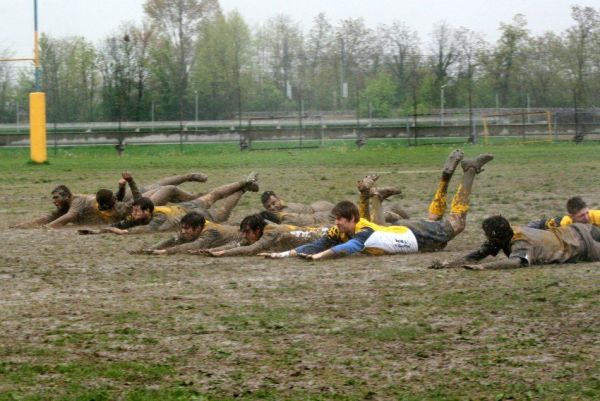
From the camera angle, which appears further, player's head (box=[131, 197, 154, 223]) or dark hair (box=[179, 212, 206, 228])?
player's head (box=[131, 197, 154, 223])

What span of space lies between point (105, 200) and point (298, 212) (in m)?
3.04

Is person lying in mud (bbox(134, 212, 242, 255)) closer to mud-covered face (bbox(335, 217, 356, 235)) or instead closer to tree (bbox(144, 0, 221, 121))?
mud-covered face (bbox(335, 217, 356, 235))

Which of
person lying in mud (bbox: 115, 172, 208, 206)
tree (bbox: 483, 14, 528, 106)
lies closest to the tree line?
tree (bbox: 483, 14, 528, 106)

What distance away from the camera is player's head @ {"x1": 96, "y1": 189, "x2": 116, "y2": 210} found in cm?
1551

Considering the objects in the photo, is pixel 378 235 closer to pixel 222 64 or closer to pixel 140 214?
pixel 140 214

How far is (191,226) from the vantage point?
12672 mm

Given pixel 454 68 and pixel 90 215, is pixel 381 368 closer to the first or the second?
pixel 90 215

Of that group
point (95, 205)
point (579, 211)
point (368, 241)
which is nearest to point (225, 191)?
point (95, 205)

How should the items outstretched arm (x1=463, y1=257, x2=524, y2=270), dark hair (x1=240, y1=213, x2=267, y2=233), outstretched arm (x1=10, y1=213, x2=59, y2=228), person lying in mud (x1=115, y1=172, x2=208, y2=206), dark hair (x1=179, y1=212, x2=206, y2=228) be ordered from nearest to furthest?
outstretched arm (x1=463, y1=257, x2=524, y2=270) → dark hair (x1=240, y1=213, x2=267, y2=233) → dark hair (x1=179, y1=212, x2=206, y2=228) → outstretched arm (x1=10, y1=213, x2=59, y2=228) → person lying in mud (x1=115, y1=172, x2=208, y2=206)

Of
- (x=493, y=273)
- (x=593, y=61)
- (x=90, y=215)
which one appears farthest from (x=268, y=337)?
(x=593, y=61)

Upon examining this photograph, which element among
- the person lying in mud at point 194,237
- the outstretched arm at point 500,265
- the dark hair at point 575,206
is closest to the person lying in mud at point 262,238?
the person lying in mud at point 194,237

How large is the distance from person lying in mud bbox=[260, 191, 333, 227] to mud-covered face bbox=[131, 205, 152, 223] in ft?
5.14

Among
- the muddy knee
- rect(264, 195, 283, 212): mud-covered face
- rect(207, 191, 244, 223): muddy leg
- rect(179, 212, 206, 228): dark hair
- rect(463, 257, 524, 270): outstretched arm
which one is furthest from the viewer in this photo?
rect(207, 191, 244, 223): muddy leg

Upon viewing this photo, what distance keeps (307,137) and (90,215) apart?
107ft
